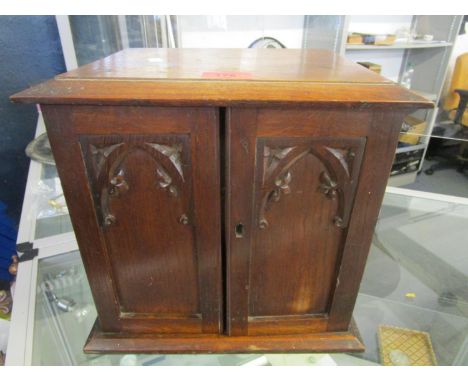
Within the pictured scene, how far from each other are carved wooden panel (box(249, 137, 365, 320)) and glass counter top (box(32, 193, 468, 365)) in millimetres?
231

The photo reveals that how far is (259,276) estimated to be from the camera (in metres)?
0.61

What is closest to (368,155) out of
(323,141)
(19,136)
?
(323,141)

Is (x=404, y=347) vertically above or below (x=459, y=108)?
below

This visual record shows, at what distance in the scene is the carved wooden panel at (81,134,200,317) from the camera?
477mm

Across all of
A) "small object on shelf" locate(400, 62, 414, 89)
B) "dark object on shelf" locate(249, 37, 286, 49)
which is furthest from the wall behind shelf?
"small object on shelf" locate(400, 62, 414, 89)

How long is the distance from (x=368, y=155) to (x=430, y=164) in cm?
260

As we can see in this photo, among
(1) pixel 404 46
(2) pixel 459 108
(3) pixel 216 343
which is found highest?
(1) pixel 404 46

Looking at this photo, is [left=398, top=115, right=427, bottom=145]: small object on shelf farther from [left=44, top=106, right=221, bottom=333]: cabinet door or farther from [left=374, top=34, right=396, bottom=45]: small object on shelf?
[left=44, top=106, right=221, bottom=333]: cabinet door

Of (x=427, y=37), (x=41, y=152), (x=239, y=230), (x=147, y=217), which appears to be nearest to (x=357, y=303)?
(x=239, y=230)

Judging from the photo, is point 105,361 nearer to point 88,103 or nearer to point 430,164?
point 88,103

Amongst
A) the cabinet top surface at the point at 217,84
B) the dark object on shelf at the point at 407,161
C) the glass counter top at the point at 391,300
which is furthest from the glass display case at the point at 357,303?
the dark object on shelf at the point at 407,161

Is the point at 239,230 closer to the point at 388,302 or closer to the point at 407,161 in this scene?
the point at 388,302

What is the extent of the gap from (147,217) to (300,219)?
27cm

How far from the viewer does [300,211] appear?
1.77 ft
